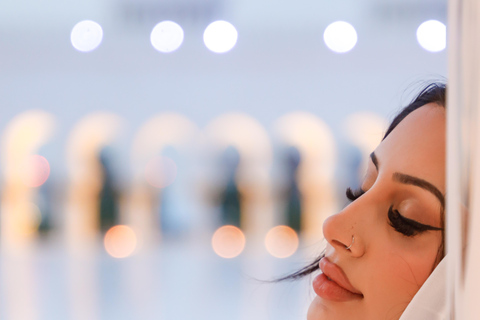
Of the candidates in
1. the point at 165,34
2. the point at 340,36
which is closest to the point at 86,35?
the point at 165,34

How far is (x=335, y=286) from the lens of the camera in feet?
1.72

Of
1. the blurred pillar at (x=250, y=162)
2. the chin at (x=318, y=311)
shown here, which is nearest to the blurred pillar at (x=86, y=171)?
the blurred pillar at (x=250, y=162)

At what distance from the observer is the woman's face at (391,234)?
50 centimetres

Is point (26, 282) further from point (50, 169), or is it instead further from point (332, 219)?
point (332, 219)

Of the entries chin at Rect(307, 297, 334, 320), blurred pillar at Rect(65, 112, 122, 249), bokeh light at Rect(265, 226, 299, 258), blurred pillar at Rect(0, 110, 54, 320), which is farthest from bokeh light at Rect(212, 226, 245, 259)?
chin at Rect(307, 297, 334, 320)

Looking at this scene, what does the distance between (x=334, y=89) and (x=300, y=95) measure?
7.1 inches

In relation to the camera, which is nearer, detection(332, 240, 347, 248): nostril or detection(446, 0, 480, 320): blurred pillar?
detection(446, 0, 480, 320): blurred pillar

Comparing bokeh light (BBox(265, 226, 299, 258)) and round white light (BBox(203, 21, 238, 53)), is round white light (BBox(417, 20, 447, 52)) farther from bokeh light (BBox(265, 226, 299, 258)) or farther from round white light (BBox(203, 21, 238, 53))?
bokeh light (BBox(265, 226, 299, 258))

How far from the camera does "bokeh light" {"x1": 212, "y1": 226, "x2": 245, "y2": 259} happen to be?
2.71 metres

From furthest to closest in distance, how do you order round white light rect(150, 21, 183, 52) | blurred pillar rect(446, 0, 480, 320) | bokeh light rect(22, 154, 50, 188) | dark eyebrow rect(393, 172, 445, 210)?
round white light rect(150, 21, 183, 52)
bokeh light rect(22, 154, 50, 188)
dark eyebrow rect(393, 172, 445, 210)
blurred pillar rect(446, 0, 480, 320)

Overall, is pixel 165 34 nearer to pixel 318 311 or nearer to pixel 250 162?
pixel 250 162

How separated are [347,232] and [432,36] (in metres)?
2.57

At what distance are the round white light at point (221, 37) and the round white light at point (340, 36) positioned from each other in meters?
0.50

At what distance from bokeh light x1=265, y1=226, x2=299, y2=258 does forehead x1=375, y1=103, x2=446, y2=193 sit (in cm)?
217
